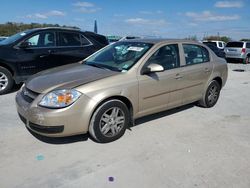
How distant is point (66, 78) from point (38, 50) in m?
3.27

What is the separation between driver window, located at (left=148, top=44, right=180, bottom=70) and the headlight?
1415 mm

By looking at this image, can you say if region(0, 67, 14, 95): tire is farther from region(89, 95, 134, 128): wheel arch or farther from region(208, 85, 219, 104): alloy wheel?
region(208, 85, 219, 104): alloy wheel

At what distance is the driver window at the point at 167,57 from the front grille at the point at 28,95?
1.83m

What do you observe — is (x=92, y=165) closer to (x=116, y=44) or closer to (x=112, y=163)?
(x=112, y=163)

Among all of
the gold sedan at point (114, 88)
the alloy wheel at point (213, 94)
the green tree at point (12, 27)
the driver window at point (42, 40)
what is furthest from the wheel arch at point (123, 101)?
the green tree at point (12, 27)

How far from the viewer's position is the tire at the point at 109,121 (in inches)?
135

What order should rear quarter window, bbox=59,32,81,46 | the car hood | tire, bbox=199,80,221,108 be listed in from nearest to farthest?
the car hood, tire, bbox=199,80,221,108, rear quarter window, bbox=59,32,81,46

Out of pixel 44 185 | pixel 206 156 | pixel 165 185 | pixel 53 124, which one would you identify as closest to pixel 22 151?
pixel 53 124

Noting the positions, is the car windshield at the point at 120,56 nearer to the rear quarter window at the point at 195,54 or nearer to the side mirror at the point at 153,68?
the side mirror at the point at 153,68

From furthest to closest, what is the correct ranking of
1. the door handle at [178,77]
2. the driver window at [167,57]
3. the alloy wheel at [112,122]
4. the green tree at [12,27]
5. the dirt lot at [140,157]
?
the green tree at [12,27] < the door handle at [178,77] < the driver window at [167,57] < the alloy wheel at [112,122] < the dirt lot at [140,157]

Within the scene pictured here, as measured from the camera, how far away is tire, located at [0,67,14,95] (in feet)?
19.7

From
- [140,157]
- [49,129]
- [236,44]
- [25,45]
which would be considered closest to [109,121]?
[140,157]

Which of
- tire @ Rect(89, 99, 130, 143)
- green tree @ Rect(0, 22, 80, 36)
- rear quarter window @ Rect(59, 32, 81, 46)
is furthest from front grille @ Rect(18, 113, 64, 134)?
green tree @ Rect(0, 22, 80, 36)

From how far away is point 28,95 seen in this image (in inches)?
139
